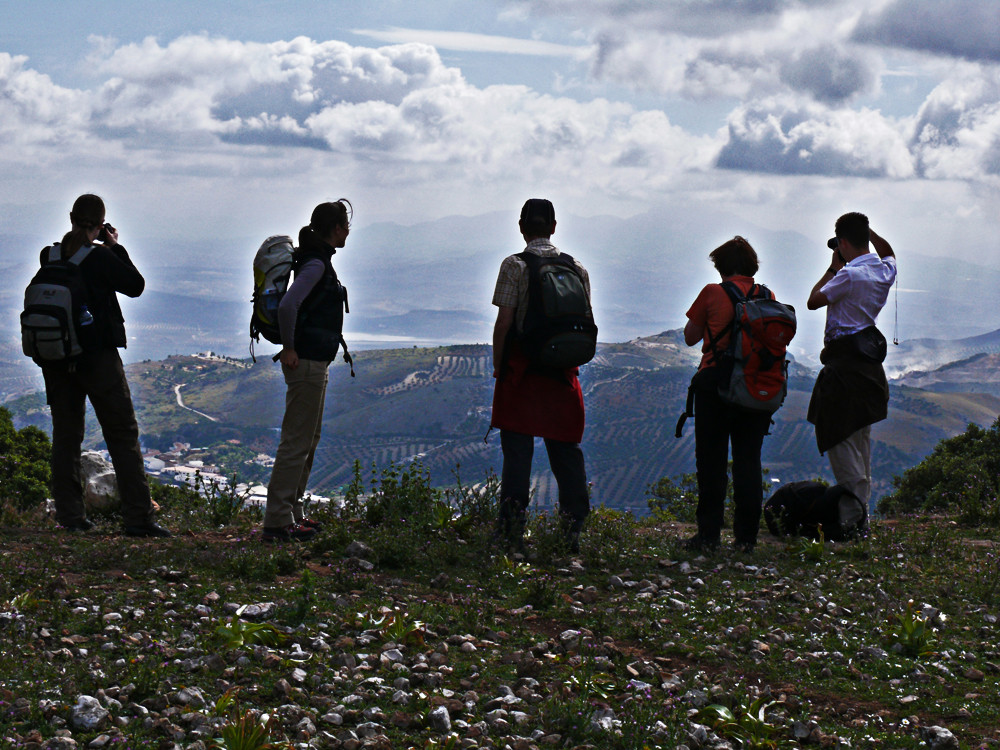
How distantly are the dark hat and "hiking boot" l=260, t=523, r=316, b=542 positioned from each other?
3.37 m

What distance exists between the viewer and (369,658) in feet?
17.0

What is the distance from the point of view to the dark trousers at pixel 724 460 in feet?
26.8

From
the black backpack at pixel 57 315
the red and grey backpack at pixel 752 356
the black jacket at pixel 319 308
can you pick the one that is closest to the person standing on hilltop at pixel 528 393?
the red and grey backpack at pixel 752 356

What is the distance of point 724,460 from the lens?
8320mm

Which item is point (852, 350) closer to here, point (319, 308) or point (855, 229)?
point (855, 229)

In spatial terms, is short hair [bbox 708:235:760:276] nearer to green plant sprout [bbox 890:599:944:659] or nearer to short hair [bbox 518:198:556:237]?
short hair [bbox 518:198:556:237]

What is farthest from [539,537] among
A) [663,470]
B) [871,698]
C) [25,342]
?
[663,470]

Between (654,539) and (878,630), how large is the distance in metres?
3.20

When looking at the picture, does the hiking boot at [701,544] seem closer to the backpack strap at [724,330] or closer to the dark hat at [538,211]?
the backpack strap at [724,330]

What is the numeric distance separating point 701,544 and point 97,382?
218 inches

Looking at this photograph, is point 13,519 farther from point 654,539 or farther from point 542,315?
point 654,539

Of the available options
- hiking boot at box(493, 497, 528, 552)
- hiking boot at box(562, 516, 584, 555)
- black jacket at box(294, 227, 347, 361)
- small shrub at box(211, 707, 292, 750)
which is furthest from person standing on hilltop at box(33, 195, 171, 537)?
small shrub at box(211, 707, 292, 750)

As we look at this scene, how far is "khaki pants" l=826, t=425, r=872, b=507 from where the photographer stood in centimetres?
888

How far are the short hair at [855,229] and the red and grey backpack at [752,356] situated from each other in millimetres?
1337
